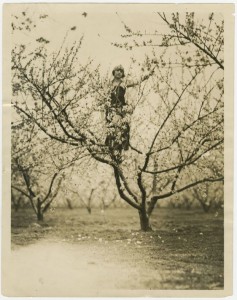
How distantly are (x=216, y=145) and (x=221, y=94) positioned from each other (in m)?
0.32

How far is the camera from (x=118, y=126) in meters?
3.51

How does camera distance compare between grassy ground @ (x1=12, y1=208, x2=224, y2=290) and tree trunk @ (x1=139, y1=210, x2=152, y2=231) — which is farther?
tree trunk @ (x1=139, y1=210, x2=152, y2=231)

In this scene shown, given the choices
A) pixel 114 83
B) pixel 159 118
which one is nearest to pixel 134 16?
pixel 114 83

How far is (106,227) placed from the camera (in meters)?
3.51

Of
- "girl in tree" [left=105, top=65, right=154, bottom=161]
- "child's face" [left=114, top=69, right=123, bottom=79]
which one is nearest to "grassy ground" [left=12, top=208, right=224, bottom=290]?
"girl in tree" [left=105, top=65, right=154, bottom=161]

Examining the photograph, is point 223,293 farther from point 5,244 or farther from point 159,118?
point 5,244

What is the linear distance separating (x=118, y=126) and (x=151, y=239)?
0.74 meters

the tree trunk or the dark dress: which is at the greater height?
the dark dress

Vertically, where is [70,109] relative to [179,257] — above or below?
above

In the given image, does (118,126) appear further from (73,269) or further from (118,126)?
(73,269)

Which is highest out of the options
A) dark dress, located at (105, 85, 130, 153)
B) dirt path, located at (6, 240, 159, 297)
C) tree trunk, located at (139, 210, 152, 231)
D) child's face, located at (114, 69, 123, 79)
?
child's face, located at (114, 69, 123, 79)

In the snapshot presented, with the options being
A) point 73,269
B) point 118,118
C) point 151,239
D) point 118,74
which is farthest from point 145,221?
point 118,74

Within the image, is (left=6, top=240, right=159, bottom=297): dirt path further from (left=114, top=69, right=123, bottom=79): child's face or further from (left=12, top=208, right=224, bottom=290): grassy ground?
(left=114, top=69, right=123, bottom=79): child's face

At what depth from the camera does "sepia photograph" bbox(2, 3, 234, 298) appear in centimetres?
347
